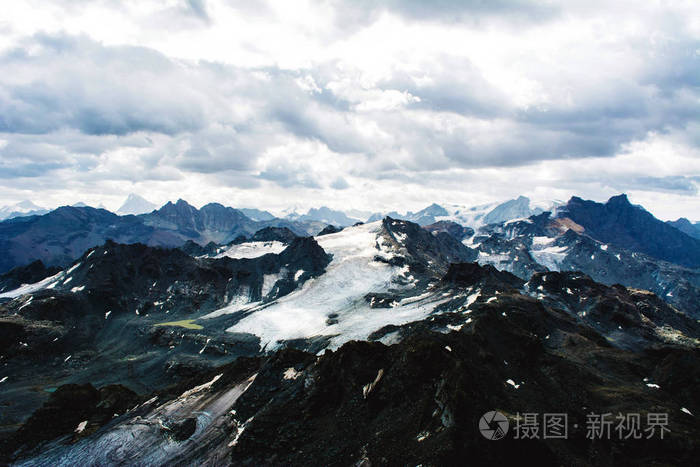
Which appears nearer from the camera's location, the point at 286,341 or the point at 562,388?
the point at 562,388

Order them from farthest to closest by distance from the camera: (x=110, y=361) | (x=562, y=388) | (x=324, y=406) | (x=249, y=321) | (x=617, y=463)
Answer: (x=249, y=321)
(x=110, y=361)
(x=562, y=388)
(x=324, y=406)
(x=617, y=463)

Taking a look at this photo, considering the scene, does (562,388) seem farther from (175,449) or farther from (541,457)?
(175,449)

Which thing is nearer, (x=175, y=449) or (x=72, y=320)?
(x=175, y=449)

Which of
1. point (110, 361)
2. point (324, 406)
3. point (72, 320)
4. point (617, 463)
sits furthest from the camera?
point (72, 320)

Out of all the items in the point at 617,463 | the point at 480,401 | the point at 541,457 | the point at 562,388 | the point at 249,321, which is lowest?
the point at 249,321

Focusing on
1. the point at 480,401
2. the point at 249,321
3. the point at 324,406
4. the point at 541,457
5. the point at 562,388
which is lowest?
the point at 249,321

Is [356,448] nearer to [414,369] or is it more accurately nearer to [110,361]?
[414,369]

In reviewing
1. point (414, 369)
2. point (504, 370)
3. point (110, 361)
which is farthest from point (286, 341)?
point (414, 369)

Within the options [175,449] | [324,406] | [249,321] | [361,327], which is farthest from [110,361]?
[324,406]

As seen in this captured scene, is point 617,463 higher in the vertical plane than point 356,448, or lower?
lower
